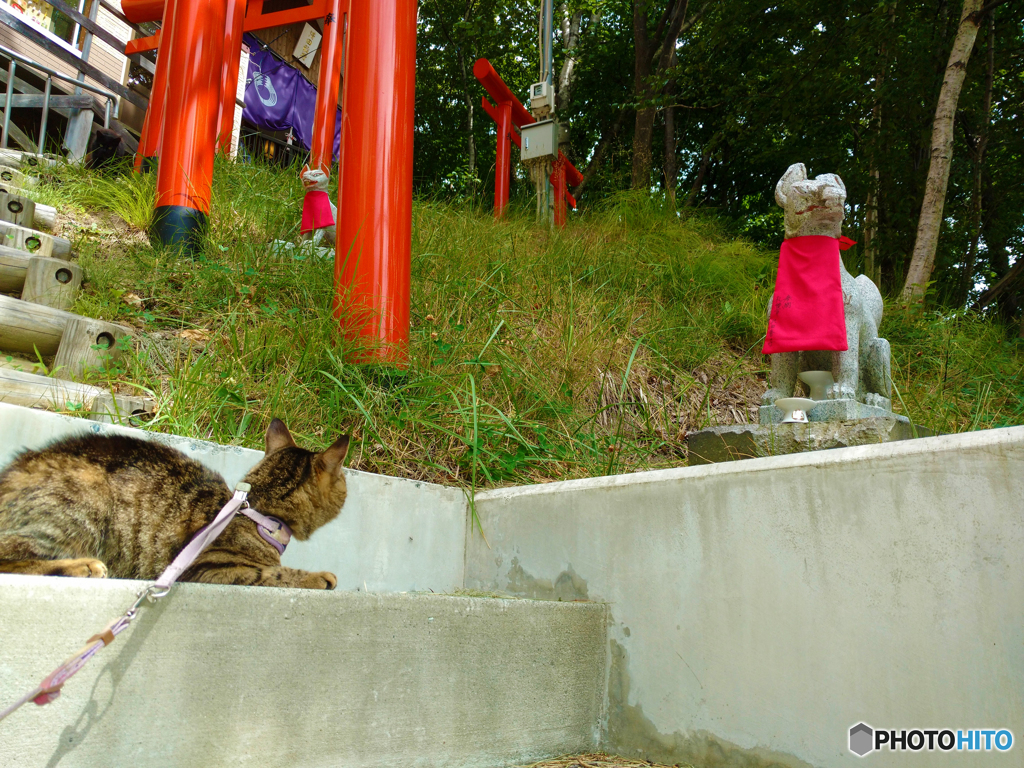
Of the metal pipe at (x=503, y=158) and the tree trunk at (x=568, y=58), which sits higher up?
the tree trunk at (x=568, y=58)

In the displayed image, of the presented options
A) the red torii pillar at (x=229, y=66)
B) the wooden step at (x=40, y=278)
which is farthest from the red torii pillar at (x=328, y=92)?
the wooden step at (x=40, y=278)

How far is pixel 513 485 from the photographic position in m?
3.09

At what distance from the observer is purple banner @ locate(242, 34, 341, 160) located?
11719 millimetres

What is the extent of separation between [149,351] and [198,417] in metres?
0.70

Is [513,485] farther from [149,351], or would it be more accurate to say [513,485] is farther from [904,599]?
[149,351]

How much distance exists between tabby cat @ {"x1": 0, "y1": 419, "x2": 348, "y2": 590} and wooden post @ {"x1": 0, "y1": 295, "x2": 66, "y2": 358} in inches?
61.5

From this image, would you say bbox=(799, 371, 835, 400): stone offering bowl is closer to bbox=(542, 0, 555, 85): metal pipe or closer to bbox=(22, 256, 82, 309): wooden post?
bbox=(22, 256, 82, 309): wooden post

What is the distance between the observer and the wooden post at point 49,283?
3639 millimetres

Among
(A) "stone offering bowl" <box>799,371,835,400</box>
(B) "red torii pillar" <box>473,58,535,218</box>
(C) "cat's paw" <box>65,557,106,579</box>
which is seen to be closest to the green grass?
(A) "stone offering bowl" <box>799,371,835,400</box>

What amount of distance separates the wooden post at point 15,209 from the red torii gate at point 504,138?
4.29 m

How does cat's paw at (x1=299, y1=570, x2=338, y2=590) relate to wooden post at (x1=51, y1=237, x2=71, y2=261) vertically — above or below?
below

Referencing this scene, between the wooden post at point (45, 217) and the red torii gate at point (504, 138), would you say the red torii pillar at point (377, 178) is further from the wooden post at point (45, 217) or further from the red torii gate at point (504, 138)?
the red torii gate at point (504, 138)

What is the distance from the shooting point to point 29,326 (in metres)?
3.23

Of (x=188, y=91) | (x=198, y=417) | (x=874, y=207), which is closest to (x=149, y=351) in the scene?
(x=198, y=417)
